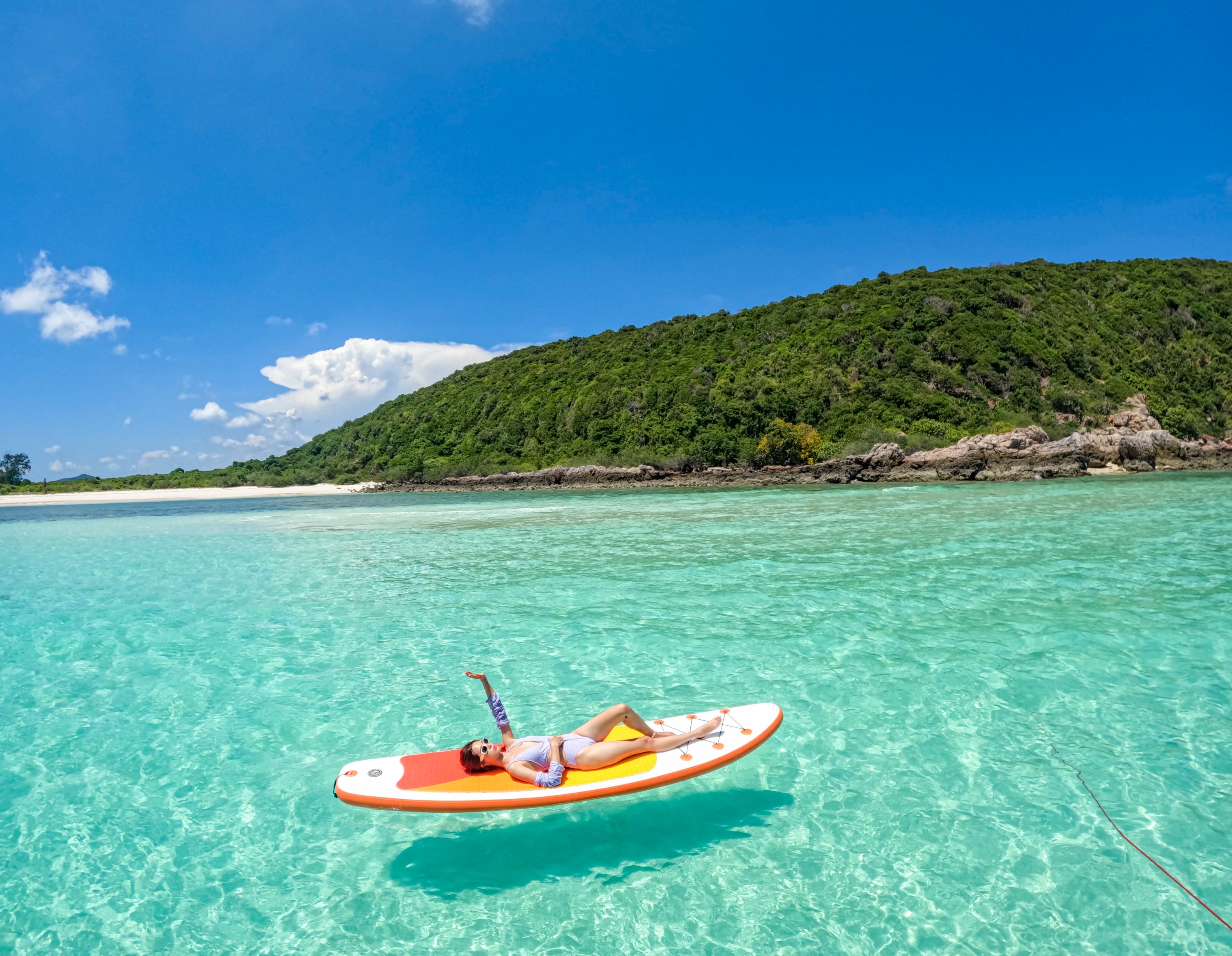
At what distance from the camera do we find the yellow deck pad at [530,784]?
13.6 ft

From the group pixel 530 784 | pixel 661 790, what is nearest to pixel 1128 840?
pixel 661 790

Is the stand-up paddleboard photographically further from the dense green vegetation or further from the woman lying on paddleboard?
the dense green vegetation

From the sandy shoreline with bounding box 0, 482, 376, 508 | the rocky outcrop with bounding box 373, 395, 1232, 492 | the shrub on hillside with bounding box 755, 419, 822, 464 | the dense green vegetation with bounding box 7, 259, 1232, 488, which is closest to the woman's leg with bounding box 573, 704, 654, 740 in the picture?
the rocky outcrop with bounding box 373, 395, 1232, 492

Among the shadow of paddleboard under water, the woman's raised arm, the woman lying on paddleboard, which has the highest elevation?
the woman's raised arm

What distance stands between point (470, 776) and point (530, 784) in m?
0.46

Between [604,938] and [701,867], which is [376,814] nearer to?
[604,938]

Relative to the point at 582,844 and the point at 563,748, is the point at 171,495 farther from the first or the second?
the point at 582,844

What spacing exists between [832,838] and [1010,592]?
818cm

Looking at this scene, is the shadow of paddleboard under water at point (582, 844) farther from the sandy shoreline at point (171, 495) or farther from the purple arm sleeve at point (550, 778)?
the sandy shoreline at point (171, 495)

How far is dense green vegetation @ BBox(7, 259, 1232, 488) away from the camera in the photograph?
56969 mm

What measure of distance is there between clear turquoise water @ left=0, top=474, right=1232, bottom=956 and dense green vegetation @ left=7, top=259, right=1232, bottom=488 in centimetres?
4387

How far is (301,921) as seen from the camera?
3.88 metres

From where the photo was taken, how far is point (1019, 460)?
42.3m

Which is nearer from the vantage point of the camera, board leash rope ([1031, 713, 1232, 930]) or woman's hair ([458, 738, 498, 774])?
board leash rope ([1031, 713, 1232, 930])
